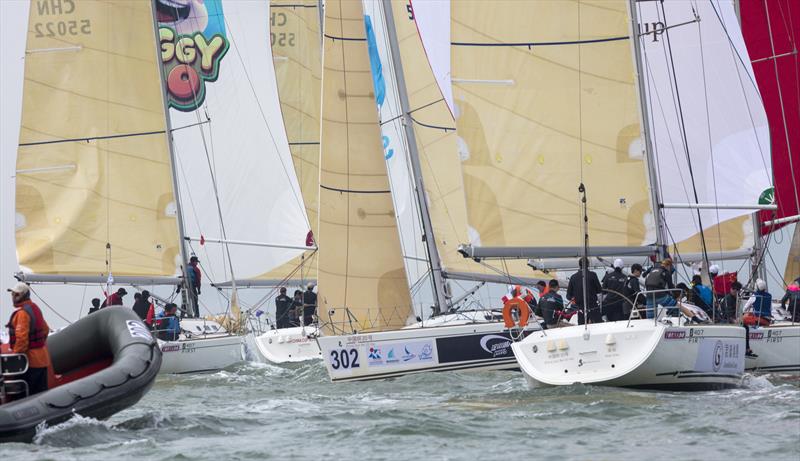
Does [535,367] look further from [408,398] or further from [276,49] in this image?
[276,49]

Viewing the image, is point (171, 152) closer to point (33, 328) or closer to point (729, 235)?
point (729, 235)

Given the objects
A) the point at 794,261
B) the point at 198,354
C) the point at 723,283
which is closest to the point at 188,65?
the point at 198,354

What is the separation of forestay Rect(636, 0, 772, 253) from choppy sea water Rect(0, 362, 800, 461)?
17.3 feet

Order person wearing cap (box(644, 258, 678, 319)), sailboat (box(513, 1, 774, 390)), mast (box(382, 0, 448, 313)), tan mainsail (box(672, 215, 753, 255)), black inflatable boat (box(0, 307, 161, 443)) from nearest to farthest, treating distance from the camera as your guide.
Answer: black inflatable boat (box(0, 307, 161, 443)) → sailboat (box(513, 1, 774, 390)) → person wearing cap (box(644, 258, 678, 319)) → mast (box(382, 0, 448, 313)) → tan mainsail (box(672, 215, 753, 255))

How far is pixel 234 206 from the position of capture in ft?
108

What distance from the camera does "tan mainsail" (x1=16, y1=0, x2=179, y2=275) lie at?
2838cm

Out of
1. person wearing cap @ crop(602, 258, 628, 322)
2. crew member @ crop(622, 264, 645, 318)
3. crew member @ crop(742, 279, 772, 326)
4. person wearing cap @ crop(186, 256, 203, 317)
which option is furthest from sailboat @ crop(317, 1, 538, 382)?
person wearing cap @ crop(186, 256, 203, 317)

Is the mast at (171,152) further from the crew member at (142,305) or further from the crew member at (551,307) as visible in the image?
the crew member at (551,307)

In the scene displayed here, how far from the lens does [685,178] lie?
2542 centimetres

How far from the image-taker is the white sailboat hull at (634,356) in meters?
15.3

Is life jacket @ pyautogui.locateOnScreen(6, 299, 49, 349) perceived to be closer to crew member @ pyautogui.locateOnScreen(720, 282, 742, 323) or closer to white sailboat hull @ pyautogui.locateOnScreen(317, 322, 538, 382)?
white sailboat hull @ pyautogui.locateOnScreen(317, 322, 538, 382)

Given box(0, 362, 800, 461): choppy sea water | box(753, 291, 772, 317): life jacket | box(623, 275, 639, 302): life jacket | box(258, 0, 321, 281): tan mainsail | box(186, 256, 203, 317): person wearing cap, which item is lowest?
box(0, 362, 800, 461): choppy sea water

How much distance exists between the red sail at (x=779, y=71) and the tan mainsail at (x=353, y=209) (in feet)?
30.7

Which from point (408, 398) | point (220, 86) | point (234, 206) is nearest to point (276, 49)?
point (220, 86)
